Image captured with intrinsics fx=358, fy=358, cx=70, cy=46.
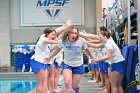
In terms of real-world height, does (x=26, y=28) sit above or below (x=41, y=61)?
above

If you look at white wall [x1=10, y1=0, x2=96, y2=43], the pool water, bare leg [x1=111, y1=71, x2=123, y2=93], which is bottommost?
the pool water

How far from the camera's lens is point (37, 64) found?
7461 millimetres

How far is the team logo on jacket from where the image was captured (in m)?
27.0

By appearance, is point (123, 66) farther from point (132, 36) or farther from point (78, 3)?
point (78, 3)

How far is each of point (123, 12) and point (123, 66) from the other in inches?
127

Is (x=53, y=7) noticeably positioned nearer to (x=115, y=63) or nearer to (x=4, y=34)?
(x=4, y=34)

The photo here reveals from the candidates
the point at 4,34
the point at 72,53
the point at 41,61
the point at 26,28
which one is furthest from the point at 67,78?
the point at 26,28

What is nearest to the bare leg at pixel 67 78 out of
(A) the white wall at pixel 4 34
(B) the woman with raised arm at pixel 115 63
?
(B) the woman with raised arm at pixel 115 63

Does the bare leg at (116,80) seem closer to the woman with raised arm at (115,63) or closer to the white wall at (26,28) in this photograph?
the woman with raised arm at (115,63)

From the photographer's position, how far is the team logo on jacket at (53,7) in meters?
27.0

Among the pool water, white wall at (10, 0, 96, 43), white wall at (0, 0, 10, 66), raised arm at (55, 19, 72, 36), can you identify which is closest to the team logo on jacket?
white wall at (10, 0, 96, 43)

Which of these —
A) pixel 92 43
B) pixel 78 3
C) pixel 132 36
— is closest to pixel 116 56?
pixel 92 43

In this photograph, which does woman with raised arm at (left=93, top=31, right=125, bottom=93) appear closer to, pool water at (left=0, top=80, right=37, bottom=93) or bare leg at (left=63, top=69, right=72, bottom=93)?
bare leg at (left=63, top=69, right=72, bottom=93)

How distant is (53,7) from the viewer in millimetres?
27141
